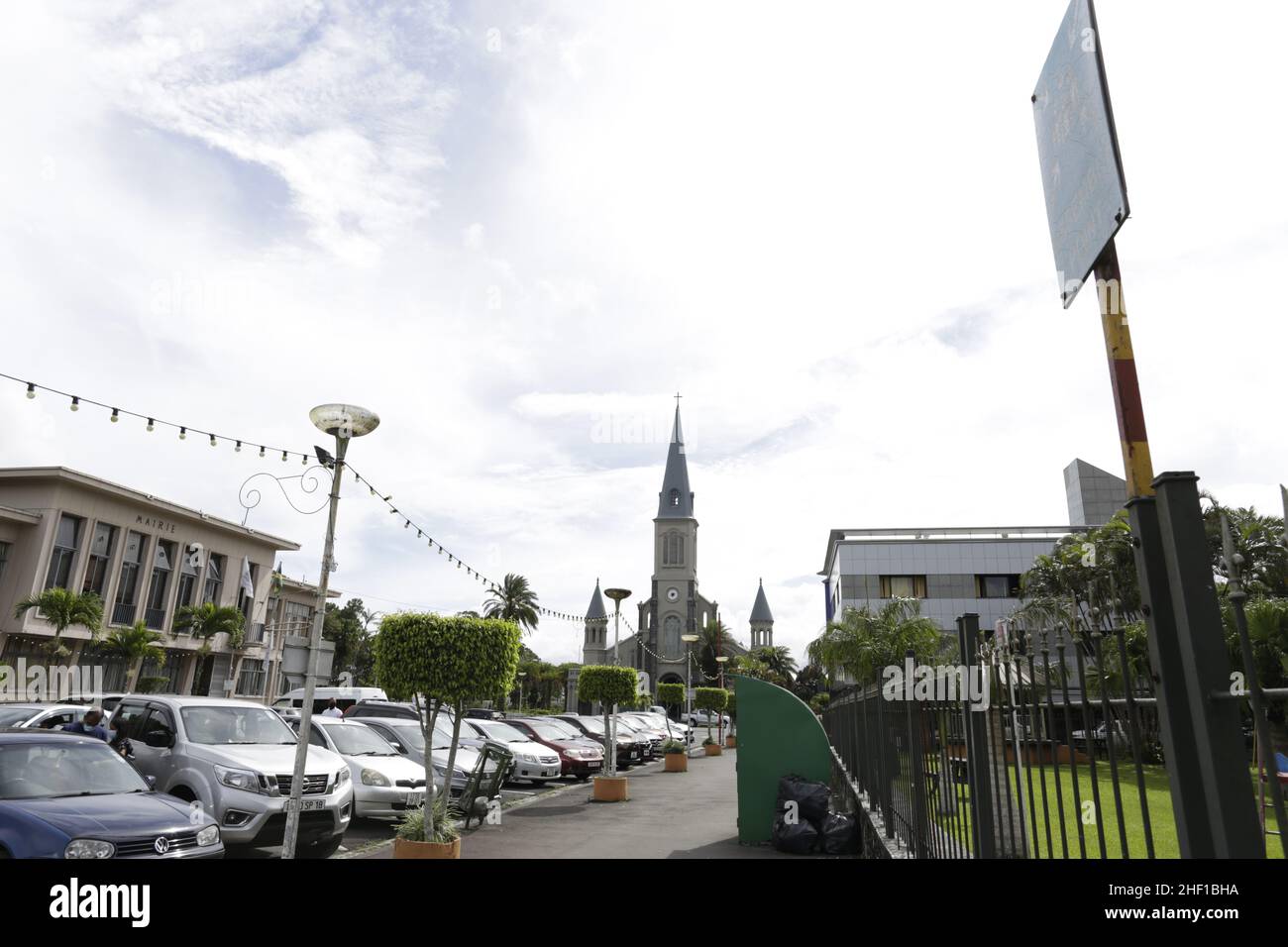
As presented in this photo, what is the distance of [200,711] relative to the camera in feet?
33.1

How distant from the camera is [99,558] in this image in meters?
33.3

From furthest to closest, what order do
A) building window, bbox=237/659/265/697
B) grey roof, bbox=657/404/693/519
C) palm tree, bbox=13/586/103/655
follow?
grey roof, bbox=657/404/693/519, building window, bbox=237/659/265/697, palm tree, bbox=13/586/103/655

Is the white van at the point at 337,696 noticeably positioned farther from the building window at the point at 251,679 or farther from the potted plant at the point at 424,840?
the building window at the point at 251,679

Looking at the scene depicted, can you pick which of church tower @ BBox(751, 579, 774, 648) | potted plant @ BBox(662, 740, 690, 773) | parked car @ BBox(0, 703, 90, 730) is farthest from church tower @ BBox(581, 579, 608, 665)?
parked car @ BBox(0, 703, 90, 730)

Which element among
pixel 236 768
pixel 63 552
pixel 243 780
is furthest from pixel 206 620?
pixel 243 780

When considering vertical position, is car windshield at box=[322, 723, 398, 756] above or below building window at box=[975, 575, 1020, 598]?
below

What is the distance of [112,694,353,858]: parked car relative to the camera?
28.6ft

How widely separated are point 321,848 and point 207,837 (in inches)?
111

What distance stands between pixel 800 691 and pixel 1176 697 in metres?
74.9

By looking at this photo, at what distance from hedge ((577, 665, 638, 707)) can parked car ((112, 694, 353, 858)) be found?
29.1 ft

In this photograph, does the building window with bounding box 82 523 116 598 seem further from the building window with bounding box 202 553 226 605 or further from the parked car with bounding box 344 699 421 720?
the parked car with bounding box 344 699 421 720

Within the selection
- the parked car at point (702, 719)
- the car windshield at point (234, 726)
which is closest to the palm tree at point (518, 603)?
the parked car at point (702, 719)
